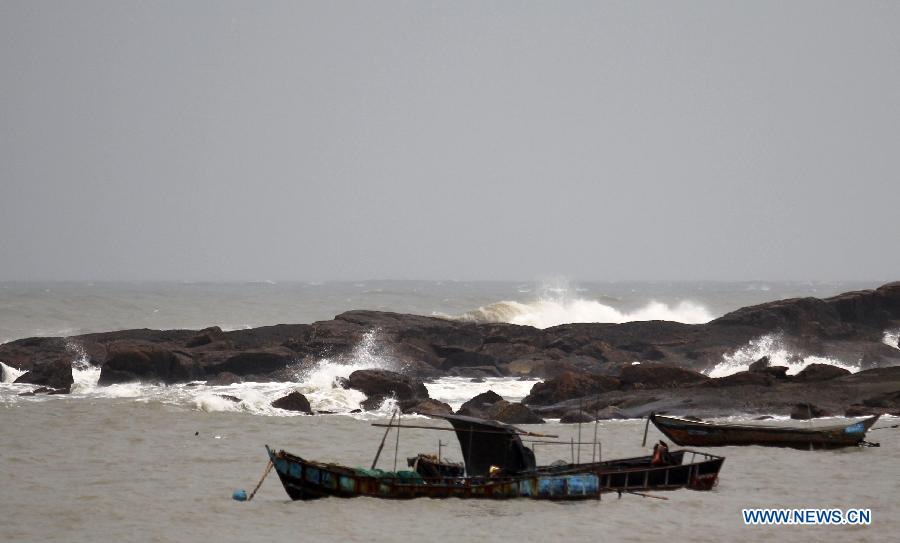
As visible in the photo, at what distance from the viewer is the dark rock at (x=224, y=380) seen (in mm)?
39719

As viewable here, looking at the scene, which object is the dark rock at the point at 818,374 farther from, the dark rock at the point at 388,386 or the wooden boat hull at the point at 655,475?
the wooden boat hull at the point at 655,475

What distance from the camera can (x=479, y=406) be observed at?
106 ft

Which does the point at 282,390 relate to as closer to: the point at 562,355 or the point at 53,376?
the point at 53,376

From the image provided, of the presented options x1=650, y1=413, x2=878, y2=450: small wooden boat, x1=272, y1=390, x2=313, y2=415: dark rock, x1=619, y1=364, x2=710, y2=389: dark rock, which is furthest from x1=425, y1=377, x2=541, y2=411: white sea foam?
x1=650, y1=413, x2=878, y2=450: small wooden boat

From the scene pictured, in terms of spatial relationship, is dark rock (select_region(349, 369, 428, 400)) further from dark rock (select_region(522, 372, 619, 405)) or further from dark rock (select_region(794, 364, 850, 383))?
dark rock (select_region(794, 364, 850, 383))

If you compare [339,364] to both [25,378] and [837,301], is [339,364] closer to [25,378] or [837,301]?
[25,378]

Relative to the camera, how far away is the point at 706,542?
17.1 metres

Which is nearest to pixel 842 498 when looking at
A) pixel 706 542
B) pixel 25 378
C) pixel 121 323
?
pixel 706 542

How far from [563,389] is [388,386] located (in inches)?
233

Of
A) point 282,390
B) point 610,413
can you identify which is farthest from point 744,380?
point 282,390

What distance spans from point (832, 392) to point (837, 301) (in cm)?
1725

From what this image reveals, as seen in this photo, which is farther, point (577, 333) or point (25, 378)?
point (577, 333)

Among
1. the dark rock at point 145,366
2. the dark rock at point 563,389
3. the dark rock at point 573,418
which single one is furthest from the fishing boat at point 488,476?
the dark rock at point 145,366

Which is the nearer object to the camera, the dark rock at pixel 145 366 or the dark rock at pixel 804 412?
the dark rock at pixel 804 412
